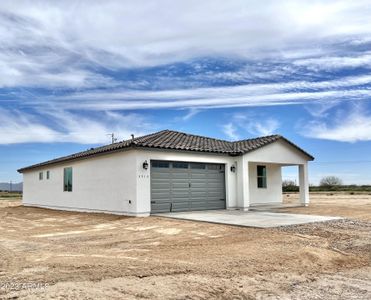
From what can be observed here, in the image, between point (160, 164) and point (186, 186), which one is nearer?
point (160, 164)

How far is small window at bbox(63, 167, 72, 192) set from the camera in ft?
72.6

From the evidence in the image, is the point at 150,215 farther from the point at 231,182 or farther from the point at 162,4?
the point at 162,4

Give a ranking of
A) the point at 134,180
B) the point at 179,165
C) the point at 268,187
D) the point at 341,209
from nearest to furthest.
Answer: the point at 134,180
the point at 179,165
the point at 341,209
the point at 268,187

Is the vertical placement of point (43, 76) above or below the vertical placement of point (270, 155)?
above

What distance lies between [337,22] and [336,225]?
6.49m

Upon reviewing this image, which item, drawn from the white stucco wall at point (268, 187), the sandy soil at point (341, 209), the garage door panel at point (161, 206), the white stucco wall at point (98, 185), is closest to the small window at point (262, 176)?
the white stucco wall at point (268, 187)

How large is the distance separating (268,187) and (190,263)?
690 inches

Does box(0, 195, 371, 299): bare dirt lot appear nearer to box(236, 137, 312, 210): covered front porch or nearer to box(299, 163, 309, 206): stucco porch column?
box(236, 137, 312, 210): covered front porch

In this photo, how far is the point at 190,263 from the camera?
7.39 metres

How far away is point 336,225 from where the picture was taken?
12906mm

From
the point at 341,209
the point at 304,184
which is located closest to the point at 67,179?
the point at 304,184

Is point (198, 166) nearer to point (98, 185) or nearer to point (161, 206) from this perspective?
point (161, 206)

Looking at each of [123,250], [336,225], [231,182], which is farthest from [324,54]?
[123,250]

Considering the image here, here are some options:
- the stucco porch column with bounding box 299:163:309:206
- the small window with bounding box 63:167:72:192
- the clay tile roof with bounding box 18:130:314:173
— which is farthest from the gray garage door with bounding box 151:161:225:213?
the small window with bounding box 63:167:72:192
